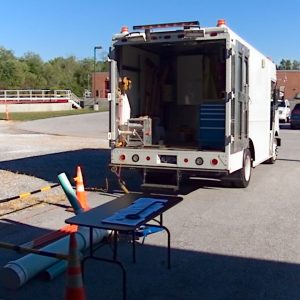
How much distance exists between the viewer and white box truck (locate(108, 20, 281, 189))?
913cm

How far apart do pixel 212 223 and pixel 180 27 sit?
3549 millimetres

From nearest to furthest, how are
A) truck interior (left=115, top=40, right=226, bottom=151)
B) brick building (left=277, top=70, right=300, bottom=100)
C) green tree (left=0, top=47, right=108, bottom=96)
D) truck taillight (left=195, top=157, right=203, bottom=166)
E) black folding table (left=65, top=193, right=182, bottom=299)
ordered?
black folding table (left=65, top=193, right=182, bottom=299)
truck taillight (left=195, top=157, right=203, bottom=166)
truck interior (left=115, top=40, right=226, bottom=151)
green tree (left=0, top=47, right=108, bottom=96)
brick building (left=277, top=70, right=300, bottom=100)

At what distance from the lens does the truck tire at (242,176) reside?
1048 centimetres

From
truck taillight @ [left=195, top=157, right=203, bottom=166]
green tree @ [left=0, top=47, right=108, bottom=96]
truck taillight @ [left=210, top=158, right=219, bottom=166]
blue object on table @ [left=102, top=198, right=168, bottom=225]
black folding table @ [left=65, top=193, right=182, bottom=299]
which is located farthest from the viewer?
green tree @ [left=0, top=47, right=108, bottom=96]

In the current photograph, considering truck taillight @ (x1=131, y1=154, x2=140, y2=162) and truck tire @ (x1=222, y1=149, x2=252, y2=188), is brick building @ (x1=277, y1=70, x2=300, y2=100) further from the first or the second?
truck taillight @ (x1=131, y1=154, x2=140, y2=162)

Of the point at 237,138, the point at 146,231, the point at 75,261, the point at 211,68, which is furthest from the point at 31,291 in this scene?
the point at 211,68

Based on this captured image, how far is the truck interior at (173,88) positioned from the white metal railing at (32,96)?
46943 mm

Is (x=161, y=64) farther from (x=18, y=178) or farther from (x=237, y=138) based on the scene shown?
(x=18, y=178)

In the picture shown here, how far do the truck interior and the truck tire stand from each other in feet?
2.87

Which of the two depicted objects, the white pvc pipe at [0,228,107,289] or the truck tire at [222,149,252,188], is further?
the truck tire at [222,149,252,188]

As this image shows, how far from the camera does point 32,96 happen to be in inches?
2381

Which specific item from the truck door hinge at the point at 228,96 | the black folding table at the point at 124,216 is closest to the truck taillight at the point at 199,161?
the truck door hinge at the point at 228,96

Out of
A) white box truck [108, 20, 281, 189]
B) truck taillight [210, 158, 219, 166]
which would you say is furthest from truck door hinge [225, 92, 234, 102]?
truck taillight [210, 158, 219, 166]

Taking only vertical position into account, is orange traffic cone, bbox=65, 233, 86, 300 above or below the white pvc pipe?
above
